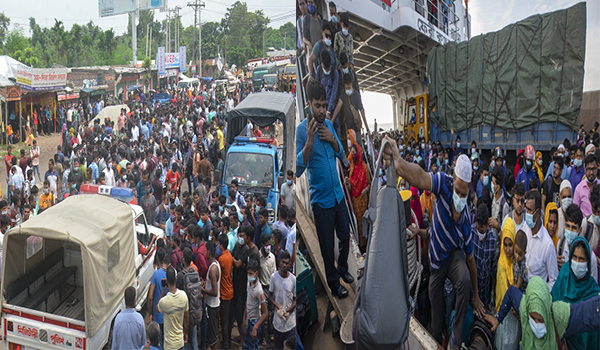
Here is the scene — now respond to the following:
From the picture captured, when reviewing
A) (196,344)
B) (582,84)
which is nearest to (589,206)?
(582,84)

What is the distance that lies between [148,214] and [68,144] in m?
1.22

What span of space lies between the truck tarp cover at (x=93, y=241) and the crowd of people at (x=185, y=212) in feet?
0.83

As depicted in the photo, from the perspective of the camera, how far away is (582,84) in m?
2.41

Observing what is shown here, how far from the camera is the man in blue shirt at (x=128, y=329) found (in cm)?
362

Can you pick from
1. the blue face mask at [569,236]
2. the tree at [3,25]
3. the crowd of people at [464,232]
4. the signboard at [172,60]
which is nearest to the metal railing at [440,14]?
the crowd of people at [464,232]

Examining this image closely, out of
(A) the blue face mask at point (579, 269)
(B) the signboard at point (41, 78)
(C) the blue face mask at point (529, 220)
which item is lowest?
(A) the blue face mask at point (579, 269)

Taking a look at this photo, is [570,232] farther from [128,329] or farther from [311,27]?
[128,329]

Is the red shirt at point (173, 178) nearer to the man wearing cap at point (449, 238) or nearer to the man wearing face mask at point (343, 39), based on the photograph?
the man wearing face mask at point (343, 39)

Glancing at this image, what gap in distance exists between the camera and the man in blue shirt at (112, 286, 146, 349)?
3.62m

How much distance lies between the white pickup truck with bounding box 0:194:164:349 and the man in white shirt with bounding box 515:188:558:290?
3.24 m

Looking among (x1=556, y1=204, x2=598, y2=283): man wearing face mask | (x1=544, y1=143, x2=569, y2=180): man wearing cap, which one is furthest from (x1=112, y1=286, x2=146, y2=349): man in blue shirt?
(x1=544, y1=143, x2=569, y2=180): man wearing cap

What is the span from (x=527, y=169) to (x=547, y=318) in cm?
91

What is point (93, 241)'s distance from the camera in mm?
3672

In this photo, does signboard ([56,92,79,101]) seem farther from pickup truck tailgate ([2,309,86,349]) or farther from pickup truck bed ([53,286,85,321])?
pickup truck tailgate ([2,309,86,349])
